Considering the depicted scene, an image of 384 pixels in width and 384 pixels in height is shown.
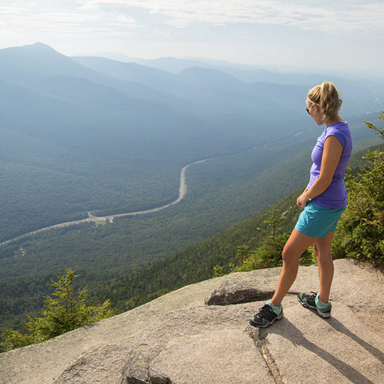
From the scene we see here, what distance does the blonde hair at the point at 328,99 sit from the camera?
13.5 ft

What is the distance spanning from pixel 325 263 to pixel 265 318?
1.42 meters

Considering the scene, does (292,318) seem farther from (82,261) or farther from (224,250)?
(82,261)

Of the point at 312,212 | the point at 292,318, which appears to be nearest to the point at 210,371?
the point at 292,318

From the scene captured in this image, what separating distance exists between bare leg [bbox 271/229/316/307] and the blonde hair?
1.92m

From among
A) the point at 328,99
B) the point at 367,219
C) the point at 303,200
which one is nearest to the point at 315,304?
the point at 303,200

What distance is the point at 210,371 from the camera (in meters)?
4.07

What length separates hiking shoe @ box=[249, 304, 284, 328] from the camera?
475 cm

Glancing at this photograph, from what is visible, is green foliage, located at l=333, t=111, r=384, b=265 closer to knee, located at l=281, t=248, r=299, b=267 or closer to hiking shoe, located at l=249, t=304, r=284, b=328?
knee, located at l=281, t=248, r=299, b=267

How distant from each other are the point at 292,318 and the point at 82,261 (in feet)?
396

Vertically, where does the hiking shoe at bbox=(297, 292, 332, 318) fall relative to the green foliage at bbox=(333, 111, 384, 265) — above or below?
below

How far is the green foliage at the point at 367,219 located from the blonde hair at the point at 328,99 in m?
3.15

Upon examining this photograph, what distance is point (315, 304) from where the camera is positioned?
5.07 metres

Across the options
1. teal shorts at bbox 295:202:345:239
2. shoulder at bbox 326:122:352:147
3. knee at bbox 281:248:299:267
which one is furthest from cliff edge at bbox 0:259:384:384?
shoulder at bbox 326:122:352:147

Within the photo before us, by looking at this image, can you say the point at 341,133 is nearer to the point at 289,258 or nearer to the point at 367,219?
the point at 289,258
